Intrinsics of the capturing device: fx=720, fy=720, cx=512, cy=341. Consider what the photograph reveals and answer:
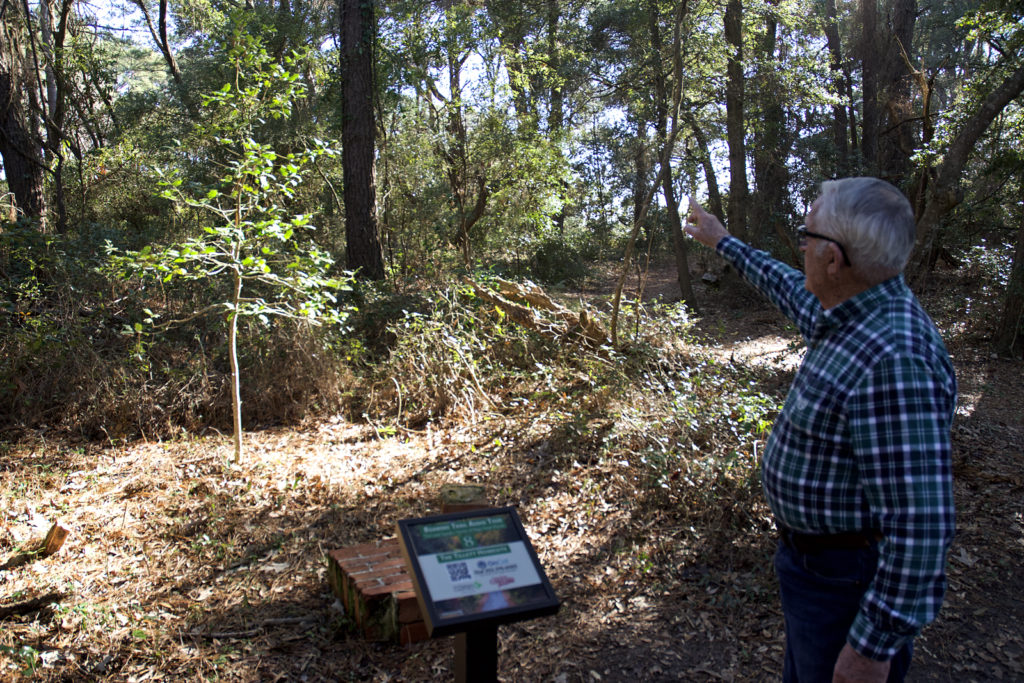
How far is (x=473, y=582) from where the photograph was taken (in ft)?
6.21

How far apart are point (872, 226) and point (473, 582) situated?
51.1 inches

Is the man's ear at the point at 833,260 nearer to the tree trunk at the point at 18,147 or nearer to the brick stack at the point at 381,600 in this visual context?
the brick stack at the point at 381,600

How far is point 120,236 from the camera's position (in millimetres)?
10219

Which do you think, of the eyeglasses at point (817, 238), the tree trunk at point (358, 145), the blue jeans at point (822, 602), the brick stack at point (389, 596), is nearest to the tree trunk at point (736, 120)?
the tree trunk at point (358, 145)

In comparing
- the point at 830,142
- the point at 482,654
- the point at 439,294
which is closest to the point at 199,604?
the point at 482,654

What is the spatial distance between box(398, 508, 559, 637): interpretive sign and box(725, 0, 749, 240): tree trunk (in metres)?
12.2

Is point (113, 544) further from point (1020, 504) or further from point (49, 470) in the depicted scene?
point (1020, 504)

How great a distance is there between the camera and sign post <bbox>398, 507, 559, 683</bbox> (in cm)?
181

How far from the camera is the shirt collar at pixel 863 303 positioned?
161 centimetres

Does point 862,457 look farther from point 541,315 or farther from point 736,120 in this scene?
point 736,120

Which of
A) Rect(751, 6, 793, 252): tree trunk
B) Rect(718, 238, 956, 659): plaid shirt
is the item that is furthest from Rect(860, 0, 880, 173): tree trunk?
Rect(718, 238, 956, 659): plaid shirt

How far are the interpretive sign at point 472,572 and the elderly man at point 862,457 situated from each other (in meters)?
0.66

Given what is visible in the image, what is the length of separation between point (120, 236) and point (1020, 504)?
10.8 metres

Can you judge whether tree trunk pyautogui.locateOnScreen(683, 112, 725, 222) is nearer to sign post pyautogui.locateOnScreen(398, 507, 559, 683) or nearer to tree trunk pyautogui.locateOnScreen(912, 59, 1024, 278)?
tree trunk pyautogui.locateOnScreen(912, 59, 1024, 278)
